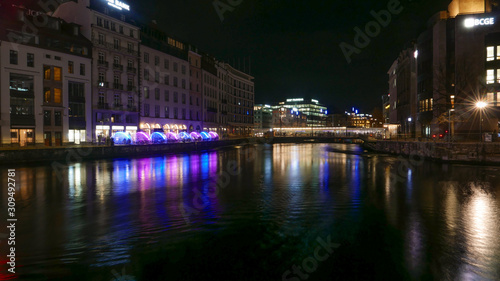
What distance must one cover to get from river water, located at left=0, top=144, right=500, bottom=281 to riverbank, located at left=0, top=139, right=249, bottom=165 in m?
15.0

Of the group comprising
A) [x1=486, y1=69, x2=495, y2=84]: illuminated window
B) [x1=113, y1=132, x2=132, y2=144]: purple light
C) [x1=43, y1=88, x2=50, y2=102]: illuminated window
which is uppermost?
[x1=486, y1=69, x2=495, y2=84]: illuminated window

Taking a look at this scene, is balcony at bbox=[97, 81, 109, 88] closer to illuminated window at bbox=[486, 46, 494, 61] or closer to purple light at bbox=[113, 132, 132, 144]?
purple light at bbox=[113, 132, 132, 144]

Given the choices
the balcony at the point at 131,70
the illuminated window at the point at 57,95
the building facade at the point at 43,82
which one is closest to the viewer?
the building facade at the point at 43,82

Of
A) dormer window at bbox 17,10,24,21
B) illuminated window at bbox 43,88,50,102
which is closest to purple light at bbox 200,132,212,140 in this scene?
illuminated window at bbox 43,88,50,102

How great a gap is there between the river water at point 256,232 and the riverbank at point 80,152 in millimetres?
14976

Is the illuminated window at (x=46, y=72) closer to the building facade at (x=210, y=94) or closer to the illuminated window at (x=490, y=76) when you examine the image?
the building facade at (x=210, y=94)

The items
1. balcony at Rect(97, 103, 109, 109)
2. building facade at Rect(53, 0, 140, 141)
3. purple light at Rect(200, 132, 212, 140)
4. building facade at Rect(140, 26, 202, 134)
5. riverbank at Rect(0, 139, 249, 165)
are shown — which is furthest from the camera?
purple light at Rect(200, 132, 212, 140)

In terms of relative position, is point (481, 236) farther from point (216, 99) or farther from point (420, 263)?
point (216, 99)

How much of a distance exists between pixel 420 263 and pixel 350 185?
11944 mm

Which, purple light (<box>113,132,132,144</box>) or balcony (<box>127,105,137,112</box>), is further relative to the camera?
balcony (<box>127,105,137,112</box>)

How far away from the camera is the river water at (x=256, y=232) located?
7.67 meters

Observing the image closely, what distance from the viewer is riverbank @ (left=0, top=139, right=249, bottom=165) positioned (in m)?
31.9

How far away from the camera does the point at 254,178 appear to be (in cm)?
2311

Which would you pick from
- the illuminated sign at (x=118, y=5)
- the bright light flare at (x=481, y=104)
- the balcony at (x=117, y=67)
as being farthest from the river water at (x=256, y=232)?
the illuminated sign at (x=118, y=5)
